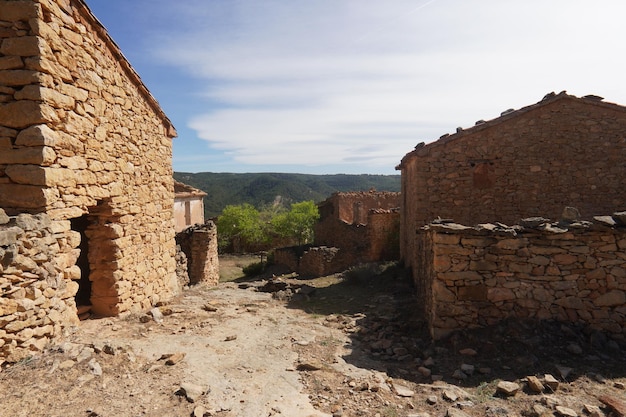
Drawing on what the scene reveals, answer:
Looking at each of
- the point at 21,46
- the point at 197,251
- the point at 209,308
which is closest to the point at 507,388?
the point at 209,308

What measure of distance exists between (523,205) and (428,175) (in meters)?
2.60

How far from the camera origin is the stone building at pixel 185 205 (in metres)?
24.0

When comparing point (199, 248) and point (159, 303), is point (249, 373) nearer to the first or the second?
point (159, 303)

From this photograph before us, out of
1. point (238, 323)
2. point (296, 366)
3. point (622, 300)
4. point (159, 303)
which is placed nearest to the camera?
point (296, 366)

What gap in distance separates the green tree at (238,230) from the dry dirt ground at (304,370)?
85.3 feet

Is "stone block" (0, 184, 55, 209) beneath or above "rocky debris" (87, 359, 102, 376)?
above

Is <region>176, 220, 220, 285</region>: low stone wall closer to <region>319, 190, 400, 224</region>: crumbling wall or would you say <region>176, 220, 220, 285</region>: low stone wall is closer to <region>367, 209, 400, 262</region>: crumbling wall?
<region>367, 209, 400, 262</region>: crumbling wall

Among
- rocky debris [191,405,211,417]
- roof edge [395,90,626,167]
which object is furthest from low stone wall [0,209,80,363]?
roof edge [395,90,626,167]

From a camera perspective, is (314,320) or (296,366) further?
(314,320)

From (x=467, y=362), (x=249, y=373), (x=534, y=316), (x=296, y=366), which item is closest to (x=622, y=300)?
(x=534, y=316)

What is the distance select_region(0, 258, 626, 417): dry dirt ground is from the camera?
12.4 ft

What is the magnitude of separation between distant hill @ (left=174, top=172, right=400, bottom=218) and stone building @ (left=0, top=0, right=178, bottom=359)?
53.1m

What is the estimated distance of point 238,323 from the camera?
671cm

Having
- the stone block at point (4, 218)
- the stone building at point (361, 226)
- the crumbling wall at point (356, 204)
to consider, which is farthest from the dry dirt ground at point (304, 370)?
the crumbling wall at point (356, 204)
